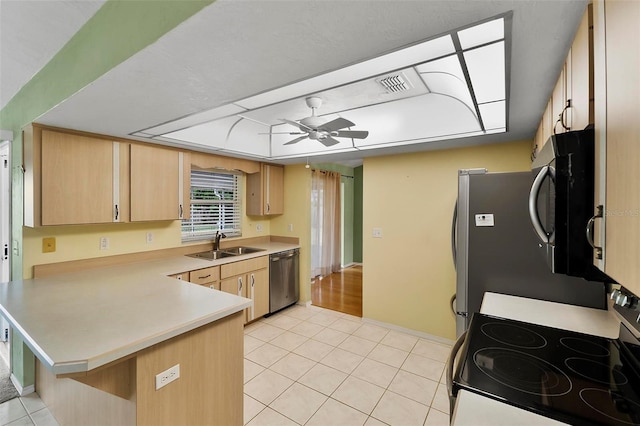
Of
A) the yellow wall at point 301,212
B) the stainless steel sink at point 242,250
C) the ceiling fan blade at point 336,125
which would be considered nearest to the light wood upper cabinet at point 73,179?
the stainless steel sink at point 242,250

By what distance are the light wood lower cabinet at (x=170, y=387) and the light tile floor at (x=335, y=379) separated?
0.40m

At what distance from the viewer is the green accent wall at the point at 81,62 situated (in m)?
1.05

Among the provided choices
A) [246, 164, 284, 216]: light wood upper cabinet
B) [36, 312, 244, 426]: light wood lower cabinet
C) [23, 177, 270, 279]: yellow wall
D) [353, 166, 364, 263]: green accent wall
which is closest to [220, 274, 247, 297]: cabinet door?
[23, 177, 270, 279]: yellow wall

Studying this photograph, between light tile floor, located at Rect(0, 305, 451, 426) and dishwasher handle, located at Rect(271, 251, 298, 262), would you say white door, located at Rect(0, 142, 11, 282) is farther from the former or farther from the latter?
dishwasher handle, located at Rect(271, 251, 298, 262)

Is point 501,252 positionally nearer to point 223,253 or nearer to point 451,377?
point 451,377

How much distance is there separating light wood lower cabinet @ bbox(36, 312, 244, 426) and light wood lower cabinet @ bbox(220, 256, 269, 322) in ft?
4.77

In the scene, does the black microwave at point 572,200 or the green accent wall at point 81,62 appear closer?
the black microwave at point 572,200

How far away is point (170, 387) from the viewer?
57.7 inches

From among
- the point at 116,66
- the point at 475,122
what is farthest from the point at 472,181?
the point at 116,66

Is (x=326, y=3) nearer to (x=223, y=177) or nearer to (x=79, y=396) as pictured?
(x=79, y=396)

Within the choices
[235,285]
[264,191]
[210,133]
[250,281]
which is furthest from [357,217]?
[210,133]

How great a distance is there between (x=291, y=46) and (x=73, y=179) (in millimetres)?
2312

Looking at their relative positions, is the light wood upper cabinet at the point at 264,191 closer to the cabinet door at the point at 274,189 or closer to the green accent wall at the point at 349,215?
the cabinet door at the point at 274,189

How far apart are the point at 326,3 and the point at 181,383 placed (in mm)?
1856
